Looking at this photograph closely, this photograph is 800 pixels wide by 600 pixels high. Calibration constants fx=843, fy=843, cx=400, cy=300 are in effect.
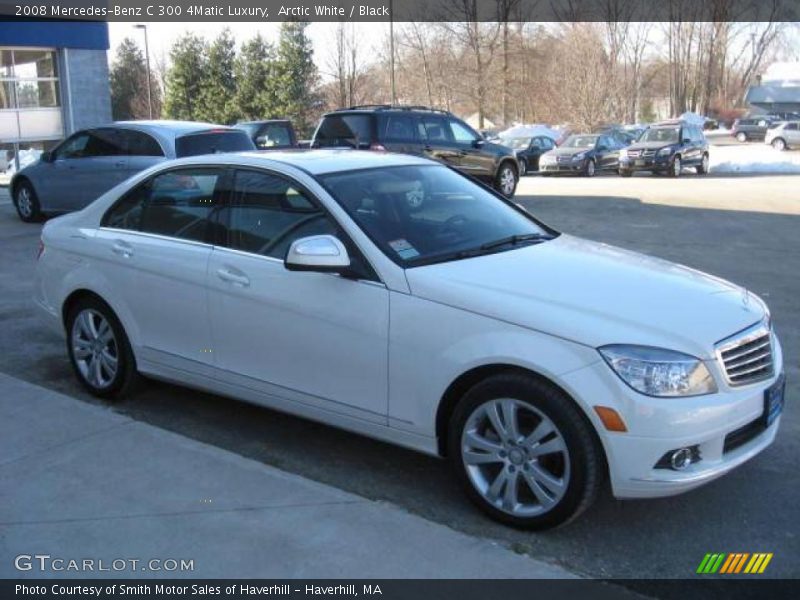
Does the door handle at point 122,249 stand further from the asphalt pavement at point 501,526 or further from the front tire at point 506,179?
the front tire at point 506,179

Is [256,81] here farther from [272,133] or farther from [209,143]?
[209,143]

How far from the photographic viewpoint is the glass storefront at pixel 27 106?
22938mm

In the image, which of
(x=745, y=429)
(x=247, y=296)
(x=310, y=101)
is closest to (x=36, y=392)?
(x=247, y=296)

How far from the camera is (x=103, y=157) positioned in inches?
502

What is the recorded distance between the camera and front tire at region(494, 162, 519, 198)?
17141 mm

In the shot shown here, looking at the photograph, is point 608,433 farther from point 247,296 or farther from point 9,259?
point 9,259

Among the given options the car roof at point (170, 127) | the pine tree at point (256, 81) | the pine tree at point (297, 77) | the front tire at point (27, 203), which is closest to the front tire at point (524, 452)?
the car roof at point (170, 127)

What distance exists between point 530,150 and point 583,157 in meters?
3.69

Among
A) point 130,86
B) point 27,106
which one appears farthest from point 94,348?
point 130,86

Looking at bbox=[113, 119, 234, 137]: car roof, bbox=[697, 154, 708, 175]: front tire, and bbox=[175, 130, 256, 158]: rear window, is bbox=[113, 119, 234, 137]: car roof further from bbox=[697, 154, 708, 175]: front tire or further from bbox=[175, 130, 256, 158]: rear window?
bbox=[697, 154, 708, 175]: front tire

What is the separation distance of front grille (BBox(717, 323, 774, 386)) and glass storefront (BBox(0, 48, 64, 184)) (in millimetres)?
23103

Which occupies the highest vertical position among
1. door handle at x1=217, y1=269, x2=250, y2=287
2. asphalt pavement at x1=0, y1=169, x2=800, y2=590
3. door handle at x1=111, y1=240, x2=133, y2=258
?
door handle at x1=111, y1=240, x2=133, y2=258

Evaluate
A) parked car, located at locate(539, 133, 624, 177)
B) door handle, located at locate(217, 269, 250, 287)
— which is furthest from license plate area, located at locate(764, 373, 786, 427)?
parked car, located at locate(539, 133, 624, 177)

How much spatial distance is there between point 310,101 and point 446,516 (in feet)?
162
